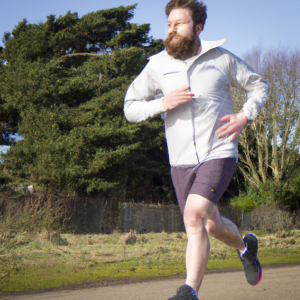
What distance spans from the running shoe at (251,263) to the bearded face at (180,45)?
170 cm

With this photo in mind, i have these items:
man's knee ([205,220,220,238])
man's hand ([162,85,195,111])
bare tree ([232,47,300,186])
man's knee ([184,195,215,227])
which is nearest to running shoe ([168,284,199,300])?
man's knee ([184,195,215,227])

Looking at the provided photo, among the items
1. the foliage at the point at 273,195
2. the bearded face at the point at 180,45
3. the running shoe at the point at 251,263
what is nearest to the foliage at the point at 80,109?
the foliage at the point at 273,195

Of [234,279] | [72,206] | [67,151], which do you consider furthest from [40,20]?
[234,279]

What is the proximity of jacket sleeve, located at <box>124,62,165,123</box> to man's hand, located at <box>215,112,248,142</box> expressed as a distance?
554 mm

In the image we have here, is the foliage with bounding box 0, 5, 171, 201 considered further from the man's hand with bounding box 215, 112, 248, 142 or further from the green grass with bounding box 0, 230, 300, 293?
A: the man's hand with bounding box 215, 112, 248, 142

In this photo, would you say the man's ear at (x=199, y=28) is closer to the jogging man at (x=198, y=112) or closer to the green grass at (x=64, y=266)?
the jogging man at (x=198, y=112)

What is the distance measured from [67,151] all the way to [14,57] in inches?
368

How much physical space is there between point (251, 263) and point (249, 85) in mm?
1512

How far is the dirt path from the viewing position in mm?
3172

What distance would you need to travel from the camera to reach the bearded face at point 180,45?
101 inches

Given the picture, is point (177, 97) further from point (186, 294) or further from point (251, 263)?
point (251, 263)

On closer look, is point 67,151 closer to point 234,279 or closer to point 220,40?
point 234,279

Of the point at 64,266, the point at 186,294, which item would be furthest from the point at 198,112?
the point at 64,266

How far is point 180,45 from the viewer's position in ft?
8.37
